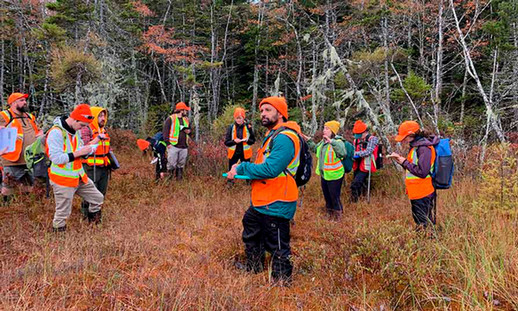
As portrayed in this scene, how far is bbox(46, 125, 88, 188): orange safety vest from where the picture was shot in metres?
3.87

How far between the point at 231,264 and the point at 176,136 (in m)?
4.55

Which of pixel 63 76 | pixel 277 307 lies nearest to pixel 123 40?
pixel 63 76

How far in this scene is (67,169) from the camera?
391 cm

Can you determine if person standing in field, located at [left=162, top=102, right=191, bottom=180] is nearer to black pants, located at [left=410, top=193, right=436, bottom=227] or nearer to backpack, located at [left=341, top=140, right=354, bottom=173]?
backpack, located at [left=341, top=140, right=354, bottom=173]

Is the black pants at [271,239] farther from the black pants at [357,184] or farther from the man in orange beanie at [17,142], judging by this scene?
the man in orange beanie at [17,142]

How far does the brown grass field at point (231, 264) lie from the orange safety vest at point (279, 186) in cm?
77

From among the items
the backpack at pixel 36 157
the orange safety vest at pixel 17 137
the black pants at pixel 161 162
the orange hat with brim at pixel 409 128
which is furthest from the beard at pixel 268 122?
the black pants at pixel 161 162

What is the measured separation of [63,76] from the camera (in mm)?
11016

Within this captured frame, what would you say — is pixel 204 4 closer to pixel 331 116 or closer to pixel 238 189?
pixel 331 116

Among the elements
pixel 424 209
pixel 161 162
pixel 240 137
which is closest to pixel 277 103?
pixel 424 209

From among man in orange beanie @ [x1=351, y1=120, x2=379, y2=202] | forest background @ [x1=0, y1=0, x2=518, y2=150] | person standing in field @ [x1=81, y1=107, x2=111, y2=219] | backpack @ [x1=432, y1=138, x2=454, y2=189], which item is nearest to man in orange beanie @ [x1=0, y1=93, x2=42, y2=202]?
person standing in field @ [x1=81, y1=107, x2=111, y2=219]

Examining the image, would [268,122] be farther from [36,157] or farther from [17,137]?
[17,137]

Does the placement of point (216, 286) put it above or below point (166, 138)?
below

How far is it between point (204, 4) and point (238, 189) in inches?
605
